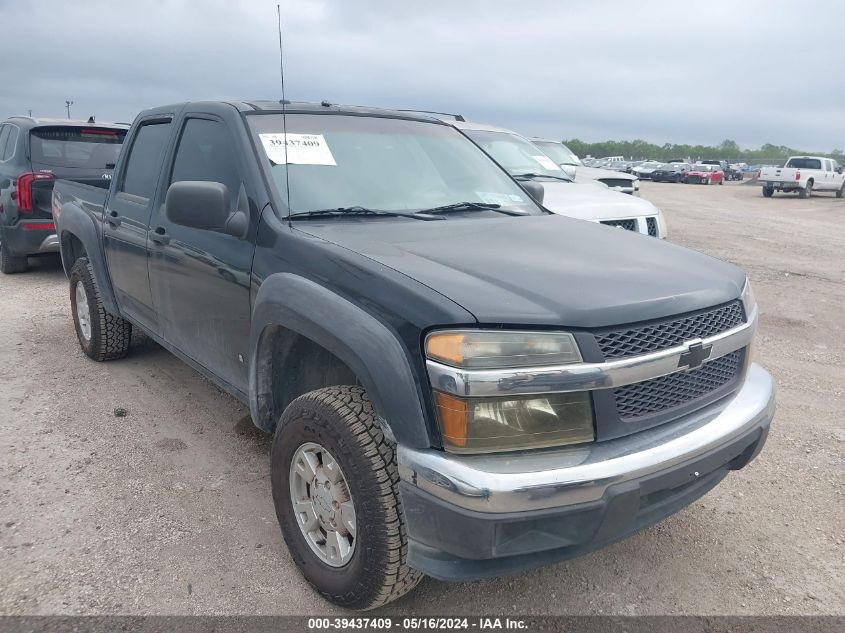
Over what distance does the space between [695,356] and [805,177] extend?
28494 mm

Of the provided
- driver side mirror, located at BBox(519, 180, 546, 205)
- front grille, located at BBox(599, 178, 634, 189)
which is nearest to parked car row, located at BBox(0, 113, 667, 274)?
driver side mirror, located at BBox(519, 180, 546, 205)

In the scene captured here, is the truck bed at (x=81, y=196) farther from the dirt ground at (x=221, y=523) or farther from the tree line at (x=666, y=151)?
the tree line at (x=666, y=151)

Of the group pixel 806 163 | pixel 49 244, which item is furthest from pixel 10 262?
pixel 806 163

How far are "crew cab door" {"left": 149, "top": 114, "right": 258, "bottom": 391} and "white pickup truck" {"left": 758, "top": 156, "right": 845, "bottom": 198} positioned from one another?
28.1m

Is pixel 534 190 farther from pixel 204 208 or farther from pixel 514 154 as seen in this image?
pixel 514 154

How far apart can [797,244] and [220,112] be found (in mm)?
11836

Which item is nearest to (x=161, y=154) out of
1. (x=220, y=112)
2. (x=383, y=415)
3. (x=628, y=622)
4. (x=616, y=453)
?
(x=220, y=112)

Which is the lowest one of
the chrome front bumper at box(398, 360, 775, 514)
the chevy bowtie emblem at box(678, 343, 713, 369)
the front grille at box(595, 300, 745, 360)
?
the chrome front bumper at box(398, 360, 775, 514)

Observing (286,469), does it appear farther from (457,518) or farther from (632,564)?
(632,564)

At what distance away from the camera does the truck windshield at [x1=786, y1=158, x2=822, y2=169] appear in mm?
26719

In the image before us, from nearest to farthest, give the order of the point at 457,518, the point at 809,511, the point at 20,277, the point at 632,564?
the point at 457,518
the point at 632,564
the point at 809,511
the point at 20,277

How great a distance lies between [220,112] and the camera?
3240 millimetres

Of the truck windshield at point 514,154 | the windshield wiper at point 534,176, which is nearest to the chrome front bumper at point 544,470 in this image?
the windshield wiper at point 534,176

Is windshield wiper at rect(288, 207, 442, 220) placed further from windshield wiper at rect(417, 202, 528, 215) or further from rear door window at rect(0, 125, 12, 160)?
rear door window at rect(0, 125, 12, 160)
